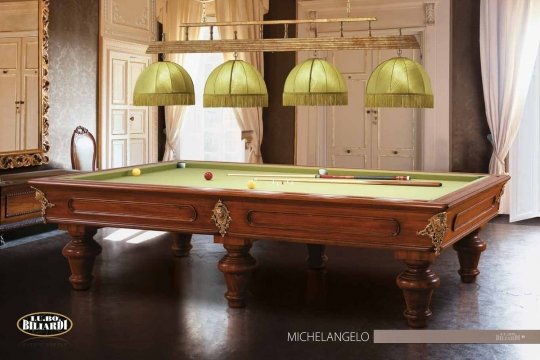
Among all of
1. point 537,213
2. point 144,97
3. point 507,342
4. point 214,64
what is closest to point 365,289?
point 507,342

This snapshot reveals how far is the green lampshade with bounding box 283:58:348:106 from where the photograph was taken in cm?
434

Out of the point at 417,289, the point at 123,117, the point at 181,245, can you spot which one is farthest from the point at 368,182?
the point at 123,117

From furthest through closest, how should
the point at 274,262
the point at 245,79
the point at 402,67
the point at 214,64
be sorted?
1. the point at 214,64
2. the point at 274,262
3. the point at 245,79
4. the point at 402,67

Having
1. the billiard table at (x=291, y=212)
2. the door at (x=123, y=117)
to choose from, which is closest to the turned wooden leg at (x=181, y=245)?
the billiard table at (x=291, y=212)

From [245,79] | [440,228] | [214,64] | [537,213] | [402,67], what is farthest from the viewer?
[214,64]

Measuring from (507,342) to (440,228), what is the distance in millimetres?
741

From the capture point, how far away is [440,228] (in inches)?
148

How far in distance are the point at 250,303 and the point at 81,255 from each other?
124cm

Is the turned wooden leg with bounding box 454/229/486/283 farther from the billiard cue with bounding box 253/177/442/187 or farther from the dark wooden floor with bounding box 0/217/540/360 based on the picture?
the billiard cue with bounding box 253/177/442/187

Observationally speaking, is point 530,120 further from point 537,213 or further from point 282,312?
point 282,312

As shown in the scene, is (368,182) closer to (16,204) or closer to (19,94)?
(16,204)

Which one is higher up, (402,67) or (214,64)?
(214,64)

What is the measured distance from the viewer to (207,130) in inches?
374

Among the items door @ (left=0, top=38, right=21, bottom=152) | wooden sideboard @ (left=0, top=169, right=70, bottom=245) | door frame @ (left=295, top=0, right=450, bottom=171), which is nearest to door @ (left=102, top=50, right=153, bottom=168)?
door @ (left=0, top=38, right=21, bottom=152)
